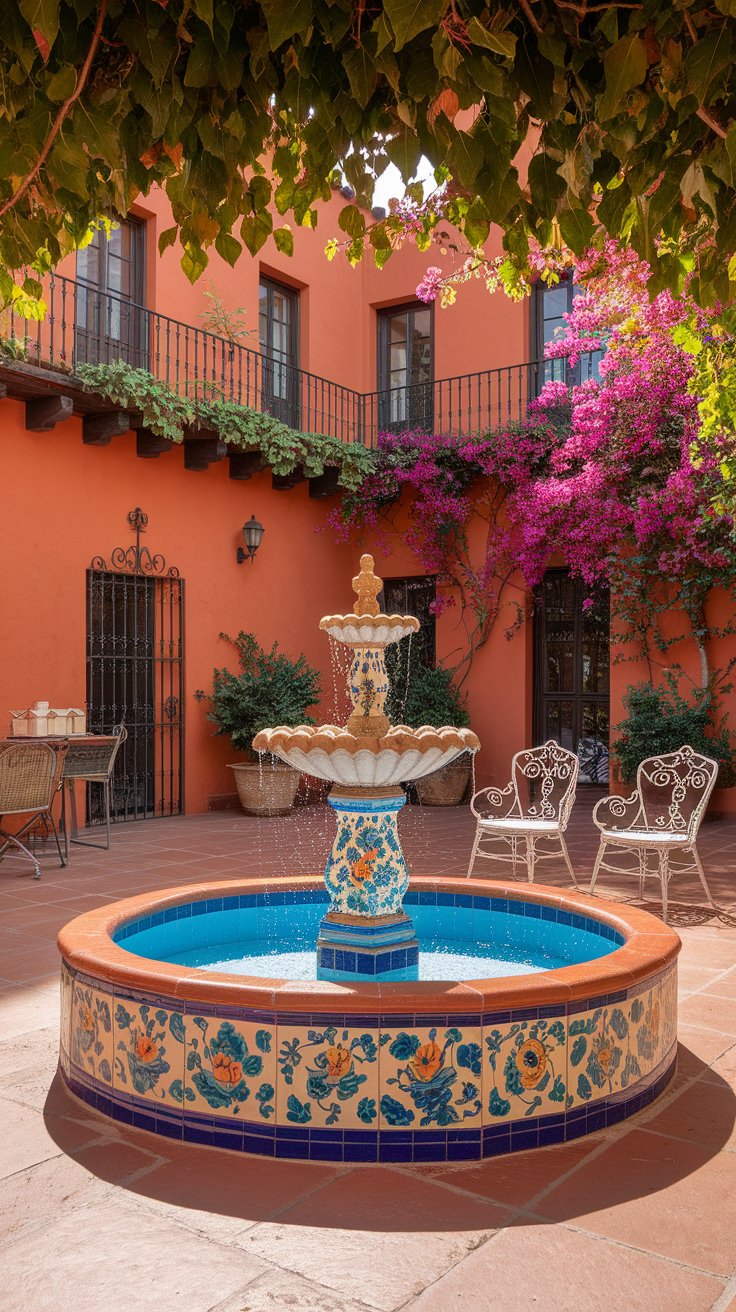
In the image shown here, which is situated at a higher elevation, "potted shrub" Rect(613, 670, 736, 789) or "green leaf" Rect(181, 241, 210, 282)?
"green leaf" Rect(181, 241, 210, 282)

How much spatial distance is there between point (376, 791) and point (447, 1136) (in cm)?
129

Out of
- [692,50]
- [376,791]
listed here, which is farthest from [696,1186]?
[692,50]

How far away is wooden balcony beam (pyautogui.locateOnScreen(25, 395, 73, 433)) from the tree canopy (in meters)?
5.79

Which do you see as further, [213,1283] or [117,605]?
[117,605]

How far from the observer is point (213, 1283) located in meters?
2.00

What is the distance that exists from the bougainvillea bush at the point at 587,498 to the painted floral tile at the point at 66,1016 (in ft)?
21.1

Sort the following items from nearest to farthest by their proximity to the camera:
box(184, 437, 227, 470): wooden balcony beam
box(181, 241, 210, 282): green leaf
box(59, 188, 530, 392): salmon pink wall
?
box(181, 241, 210, 282): green leaf < box(184, 437, 227, 470): wooden balcony beam < box(59, 188, 530, 392): salmon pink wall

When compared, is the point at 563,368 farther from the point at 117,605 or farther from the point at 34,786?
the point at 34,786

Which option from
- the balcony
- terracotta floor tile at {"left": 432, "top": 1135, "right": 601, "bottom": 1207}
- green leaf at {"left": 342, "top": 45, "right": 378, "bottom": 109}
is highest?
the balcony

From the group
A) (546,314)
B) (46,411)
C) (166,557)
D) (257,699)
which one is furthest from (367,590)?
(546,314)

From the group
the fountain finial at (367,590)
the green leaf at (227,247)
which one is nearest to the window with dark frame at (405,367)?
the fountain finial at (367,590)

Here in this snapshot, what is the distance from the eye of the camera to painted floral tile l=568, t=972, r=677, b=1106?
275 centimetres

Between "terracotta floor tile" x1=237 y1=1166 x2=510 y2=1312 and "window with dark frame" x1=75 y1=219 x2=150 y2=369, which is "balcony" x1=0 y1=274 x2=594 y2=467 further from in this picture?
"terracotta floor tile" x1=237 y1=1166 x2=510 y2=1312

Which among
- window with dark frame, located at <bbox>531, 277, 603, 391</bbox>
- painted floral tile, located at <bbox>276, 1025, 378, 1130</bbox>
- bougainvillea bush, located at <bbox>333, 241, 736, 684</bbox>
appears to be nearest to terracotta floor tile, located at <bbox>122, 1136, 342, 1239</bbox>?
painted floral tile, located at <bbox>276, 1025, 378, 1130</bbox>
